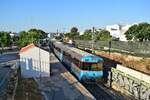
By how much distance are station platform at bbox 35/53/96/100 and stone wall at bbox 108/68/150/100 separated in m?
3.57

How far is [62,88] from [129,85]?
5.57 metres

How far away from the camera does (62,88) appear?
26.2 meters

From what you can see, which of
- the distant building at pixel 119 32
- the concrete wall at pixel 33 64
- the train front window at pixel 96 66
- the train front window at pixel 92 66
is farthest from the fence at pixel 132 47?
the distant building at pixel 119 32

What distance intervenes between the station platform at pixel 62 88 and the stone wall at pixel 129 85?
3.57m

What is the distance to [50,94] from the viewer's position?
2344 cm

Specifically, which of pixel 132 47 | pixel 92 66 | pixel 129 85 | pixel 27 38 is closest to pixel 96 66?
pixel 92 66

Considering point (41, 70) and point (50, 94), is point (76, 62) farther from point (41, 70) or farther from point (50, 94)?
point (50, 94)

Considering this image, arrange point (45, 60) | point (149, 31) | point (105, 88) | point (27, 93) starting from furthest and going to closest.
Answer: point (149, 31)
point (45, 60)
point (105, 88)
point (27, 93)

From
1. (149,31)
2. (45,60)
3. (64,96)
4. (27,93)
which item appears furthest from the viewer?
(149,31)

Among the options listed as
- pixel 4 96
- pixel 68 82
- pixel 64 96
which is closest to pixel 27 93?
pixel 4 96

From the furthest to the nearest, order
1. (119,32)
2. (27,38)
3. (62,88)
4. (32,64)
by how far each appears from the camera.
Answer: (119,32) → (27,38) → (32,64) → (62,88)

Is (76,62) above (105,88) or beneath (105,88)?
above

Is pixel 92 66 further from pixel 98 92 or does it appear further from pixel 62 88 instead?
pixel 62 88

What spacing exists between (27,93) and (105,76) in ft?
36.8
